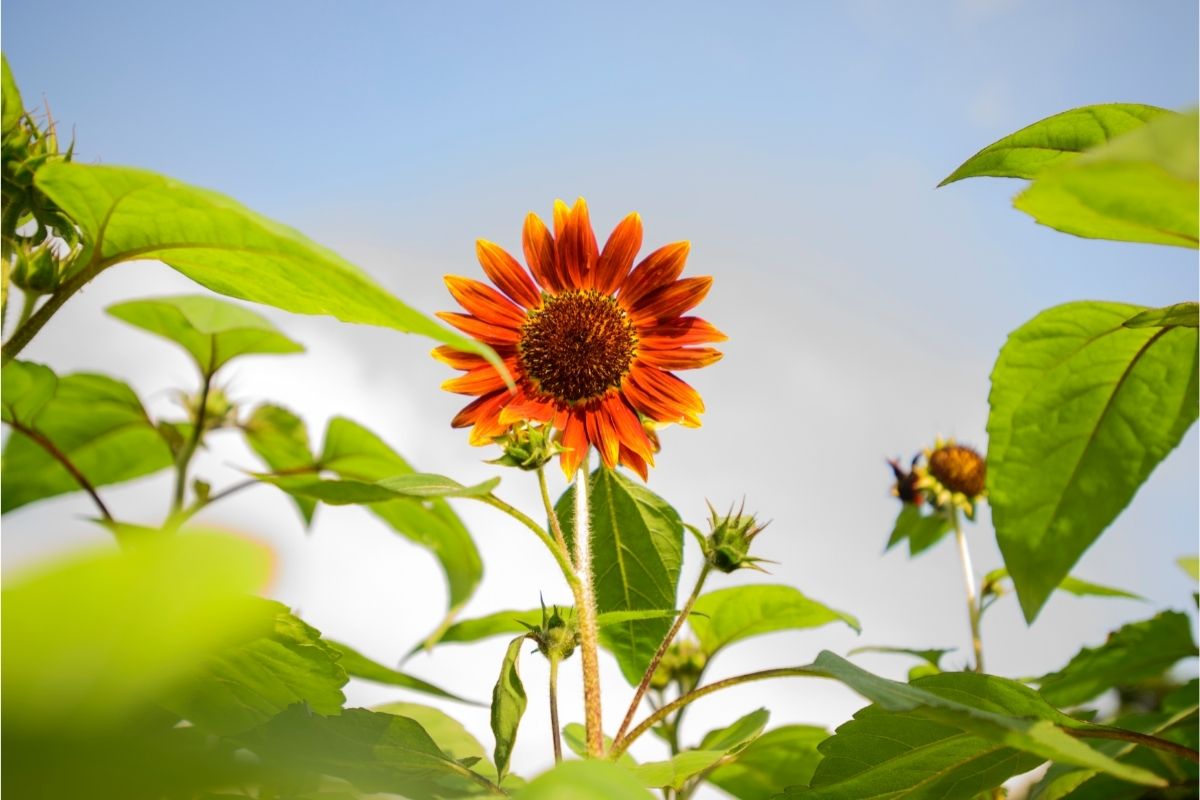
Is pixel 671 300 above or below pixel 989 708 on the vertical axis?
above

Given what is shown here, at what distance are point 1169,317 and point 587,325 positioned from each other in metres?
0.61

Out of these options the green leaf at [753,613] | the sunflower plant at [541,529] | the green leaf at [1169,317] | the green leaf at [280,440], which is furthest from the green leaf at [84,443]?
the green leaf at [1169,317]

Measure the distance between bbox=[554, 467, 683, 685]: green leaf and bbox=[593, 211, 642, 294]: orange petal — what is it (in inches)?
12.1

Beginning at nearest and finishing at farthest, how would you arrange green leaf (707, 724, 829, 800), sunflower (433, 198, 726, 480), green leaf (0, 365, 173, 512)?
sunflower (433, 198, 726, 480), green leaf (707, 724, 829, 800), green leaf (0, 365, 173, 512)

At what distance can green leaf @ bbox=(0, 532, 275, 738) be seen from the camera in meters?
0.19

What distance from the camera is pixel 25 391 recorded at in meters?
1.20

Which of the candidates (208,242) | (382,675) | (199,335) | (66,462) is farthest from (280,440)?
(208,242)

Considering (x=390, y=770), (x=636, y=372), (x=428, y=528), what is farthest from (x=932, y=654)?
(x=390, y=770)

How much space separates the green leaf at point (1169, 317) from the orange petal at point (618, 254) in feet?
1.78

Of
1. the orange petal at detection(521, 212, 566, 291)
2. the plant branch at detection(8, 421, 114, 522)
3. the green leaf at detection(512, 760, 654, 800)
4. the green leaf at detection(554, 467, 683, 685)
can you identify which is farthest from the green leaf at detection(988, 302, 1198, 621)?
the plant branch at detection(8, 421, 114, 522)

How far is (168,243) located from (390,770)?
0.41m

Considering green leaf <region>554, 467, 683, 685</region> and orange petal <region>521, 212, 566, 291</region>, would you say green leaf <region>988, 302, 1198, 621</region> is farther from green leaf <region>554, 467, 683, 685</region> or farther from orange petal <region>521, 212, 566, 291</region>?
orange petal <region>521, 212, 566, 291</region>

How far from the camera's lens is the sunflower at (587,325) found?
3.67 feet

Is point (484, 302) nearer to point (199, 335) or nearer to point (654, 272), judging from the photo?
point (654, 272)
